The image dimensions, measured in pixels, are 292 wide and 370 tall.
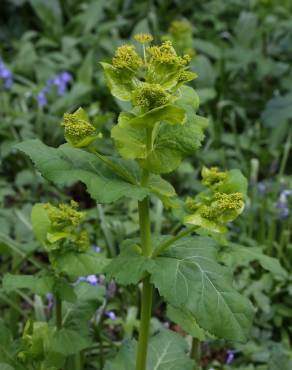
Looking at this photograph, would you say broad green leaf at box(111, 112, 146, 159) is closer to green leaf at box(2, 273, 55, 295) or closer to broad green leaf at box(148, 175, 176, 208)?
broad green leaf at box(148, 175, 176, 208)

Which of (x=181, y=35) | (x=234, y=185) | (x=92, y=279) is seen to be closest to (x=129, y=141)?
(x=234, y=185)

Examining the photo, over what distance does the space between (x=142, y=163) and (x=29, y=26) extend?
3686mm

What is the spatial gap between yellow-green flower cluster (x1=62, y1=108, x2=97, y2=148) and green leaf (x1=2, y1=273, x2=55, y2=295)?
495 mm

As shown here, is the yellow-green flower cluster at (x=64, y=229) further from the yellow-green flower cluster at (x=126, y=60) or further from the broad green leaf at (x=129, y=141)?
the yellow-green flower cluster at (x=126, y=60)

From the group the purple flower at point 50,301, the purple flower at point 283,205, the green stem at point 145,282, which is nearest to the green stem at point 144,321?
the green stem at point 145,282

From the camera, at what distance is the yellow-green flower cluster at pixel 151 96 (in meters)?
1.30

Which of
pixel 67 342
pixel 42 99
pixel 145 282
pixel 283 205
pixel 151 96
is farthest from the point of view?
pixel 42 99

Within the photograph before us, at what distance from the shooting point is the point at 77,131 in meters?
1.38

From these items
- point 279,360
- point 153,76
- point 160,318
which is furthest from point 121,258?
point 160,318

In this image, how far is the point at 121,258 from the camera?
4.94 feet

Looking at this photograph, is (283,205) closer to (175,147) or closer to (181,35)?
(181,35)

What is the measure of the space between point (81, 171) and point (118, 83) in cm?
20

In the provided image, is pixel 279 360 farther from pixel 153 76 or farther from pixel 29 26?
pixel 29 26

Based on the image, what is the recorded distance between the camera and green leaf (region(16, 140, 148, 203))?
136 cm
